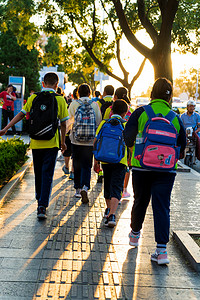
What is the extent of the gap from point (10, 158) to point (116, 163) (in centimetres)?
372

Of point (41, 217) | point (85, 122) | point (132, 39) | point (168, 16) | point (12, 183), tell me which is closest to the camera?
point (41, 217)

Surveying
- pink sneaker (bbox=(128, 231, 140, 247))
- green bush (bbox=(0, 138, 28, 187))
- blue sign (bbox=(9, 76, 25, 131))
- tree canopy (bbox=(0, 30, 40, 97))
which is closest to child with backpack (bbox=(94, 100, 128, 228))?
pink sneaker (bbox=(128, 231, 140, 247))

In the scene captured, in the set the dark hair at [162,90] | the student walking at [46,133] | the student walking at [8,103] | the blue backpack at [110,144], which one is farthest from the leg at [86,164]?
the student walking at [8,103]

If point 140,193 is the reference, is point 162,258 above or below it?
below

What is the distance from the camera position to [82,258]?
17.0ft

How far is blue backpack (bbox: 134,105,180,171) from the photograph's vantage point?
4992 millimetres

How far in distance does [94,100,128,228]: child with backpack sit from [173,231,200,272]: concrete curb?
0.87 meters

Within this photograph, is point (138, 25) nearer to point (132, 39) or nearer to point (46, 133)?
point (132, 39)

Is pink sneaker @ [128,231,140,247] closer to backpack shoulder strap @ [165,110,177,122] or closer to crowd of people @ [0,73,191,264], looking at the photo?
crowd of people @ [0,73,191,264]

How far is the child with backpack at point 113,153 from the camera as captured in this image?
627 cm

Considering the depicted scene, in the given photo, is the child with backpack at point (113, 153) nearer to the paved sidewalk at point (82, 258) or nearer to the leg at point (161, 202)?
the paved sidewalk at point (82, 258)

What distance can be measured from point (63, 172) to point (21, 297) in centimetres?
703

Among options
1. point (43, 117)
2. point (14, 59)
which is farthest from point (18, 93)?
point (14, 59)

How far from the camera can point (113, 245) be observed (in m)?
5.72
